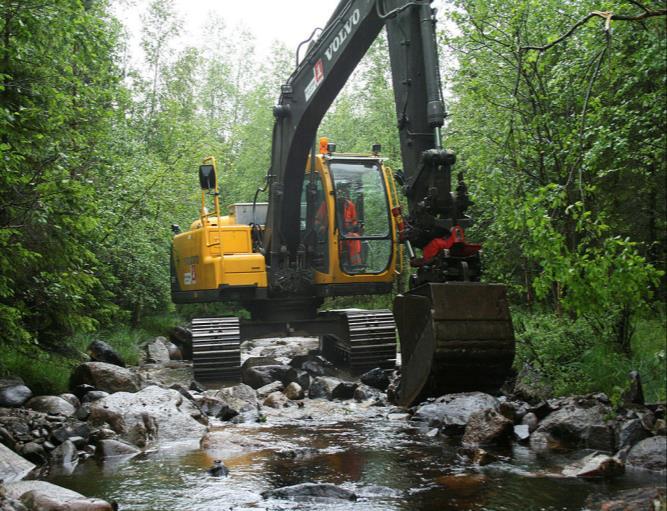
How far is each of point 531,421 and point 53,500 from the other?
339 cm

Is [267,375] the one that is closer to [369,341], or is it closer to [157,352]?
[369,341]

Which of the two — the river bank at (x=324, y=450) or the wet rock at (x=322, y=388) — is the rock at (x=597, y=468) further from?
the wet rock at (x=322, y=388)

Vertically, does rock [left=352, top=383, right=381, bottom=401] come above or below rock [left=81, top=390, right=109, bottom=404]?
below

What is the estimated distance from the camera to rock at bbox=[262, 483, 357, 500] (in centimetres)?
413

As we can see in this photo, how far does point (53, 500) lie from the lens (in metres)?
3.95

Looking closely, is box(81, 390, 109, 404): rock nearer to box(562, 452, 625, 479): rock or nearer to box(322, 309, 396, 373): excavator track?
box(322, 309, 396, 373): excavator track

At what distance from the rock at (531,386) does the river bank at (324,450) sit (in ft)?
0.39

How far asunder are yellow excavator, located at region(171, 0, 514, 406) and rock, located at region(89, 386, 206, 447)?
1.85 metres

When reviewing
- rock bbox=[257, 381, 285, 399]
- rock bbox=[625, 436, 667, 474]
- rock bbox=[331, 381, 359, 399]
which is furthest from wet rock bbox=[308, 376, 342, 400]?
rock bbox=[625, 436, 667, 474]

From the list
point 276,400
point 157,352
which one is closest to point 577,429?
point 276,400

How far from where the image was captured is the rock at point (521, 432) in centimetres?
540

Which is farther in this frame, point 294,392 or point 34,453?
point 294,392

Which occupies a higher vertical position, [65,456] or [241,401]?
[65,456]

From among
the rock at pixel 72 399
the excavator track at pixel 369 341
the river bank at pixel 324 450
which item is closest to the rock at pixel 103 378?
the river bank at pixel 324 450
